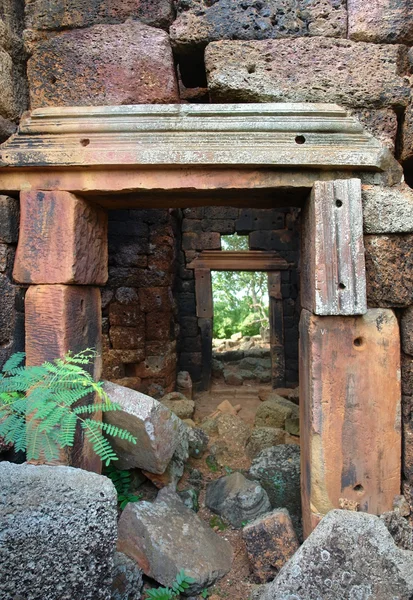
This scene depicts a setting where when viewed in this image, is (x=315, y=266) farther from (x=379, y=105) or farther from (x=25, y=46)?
(x=25, y=46)

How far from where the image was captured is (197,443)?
3650 mm

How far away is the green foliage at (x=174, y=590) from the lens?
1967 millimetres

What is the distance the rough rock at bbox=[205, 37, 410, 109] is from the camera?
231 cm

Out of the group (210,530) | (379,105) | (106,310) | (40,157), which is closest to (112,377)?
(106,310)

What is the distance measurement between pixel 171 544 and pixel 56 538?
1.12 metres

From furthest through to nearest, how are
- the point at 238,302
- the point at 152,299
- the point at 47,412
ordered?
the point at 238,302 < the point at 152,299 < the point at 47,412

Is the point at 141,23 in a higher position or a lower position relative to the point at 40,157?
higher

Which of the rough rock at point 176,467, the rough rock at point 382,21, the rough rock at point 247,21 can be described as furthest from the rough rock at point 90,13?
the rough rock at point 176,467

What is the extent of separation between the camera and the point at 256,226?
26.9 ft

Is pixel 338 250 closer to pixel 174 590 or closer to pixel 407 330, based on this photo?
pixel 407 330

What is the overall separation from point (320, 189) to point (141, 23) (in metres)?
1.59

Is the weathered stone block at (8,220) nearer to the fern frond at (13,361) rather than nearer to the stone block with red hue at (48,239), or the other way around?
the stone block with red hue at (48,239)

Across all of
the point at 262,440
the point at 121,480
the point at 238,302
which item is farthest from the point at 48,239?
the point at 238,302

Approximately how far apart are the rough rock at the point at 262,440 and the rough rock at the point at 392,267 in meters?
2.11
